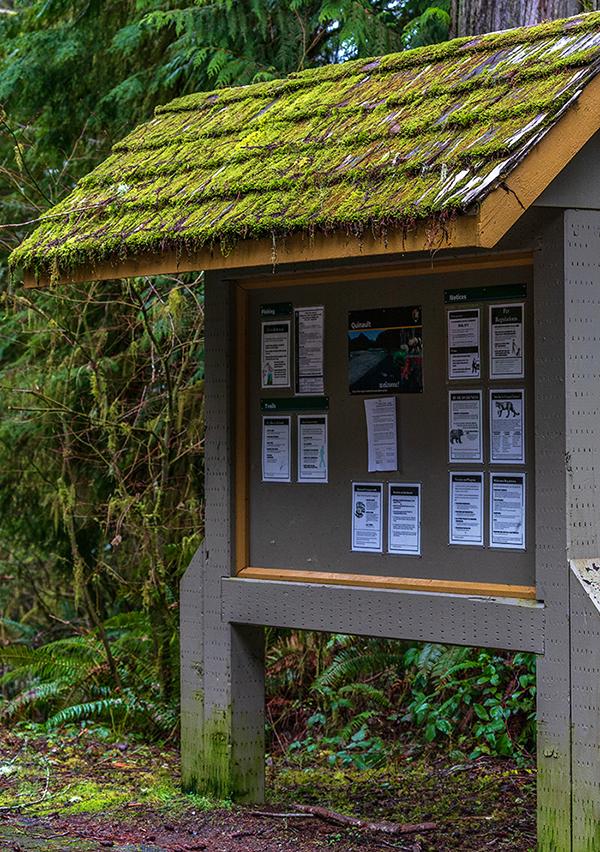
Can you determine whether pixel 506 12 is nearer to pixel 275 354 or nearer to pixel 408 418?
pixel 275 354

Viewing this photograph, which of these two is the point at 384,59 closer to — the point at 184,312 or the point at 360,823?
the point at 184,312

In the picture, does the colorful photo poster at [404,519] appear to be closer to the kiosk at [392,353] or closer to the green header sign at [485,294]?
the kiosk at [392,353]

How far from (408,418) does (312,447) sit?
1.98 ft

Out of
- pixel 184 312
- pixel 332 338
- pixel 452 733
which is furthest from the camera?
pixel 184 312

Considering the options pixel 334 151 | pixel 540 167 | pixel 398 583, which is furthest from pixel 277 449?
pixel 540 167

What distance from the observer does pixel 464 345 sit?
5590 millimetres

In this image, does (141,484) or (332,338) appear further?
(141,484)

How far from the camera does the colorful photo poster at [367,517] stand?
586 cm

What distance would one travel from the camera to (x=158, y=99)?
394 inches

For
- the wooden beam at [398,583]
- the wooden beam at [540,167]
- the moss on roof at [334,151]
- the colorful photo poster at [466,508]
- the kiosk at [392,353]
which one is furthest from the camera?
the colorful photo poster at [466,508]

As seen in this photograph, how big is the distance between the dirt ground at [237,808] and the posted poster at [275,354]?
7.32 feet

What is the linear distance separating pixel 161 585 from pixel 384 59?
4.00 m

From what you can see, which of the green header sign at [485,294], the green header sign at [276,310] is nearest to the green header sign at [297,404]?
the green header sign at [276,310]

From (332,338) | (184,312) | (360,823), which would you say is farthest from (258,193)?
(184,312)
